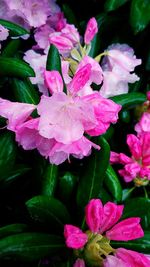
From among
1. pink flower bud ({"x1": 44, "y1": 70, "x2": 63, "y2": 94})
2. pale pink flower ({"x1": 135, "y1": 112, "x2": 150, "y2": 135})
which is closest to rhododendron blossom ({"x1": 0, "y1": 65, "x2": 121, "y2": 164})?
pink flower bud ({"x1": 44, "y1": 70, "x2": 63, "y2": 94})

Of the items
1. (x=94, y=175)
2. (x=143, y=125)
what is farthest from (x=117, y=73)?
(x=94, y=175)

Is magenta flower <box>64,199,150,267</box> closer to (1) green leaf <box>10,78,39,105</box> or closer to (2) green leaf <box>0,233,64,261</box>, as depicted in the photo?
(2) green leaf <box>0,233,64,261</box>

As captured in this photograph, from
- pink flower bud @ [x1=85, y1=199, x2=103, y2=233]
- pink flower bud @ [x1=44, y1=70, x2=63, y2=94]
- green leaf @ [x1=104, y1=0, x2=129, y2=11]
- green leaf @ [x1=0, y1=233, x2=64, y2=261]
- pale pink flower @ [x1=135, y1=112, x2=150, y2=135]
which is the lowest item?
green leaf @ [x1=0, y1=233, x2=64, y2=261]

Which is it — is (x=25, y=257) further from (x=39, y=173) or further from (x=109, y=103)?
(x=109, y=103)

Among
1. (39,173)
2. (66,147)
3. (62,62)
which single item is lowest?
(39,173)

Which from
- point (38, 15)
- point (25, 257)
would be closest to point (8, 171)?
point (25, 257)

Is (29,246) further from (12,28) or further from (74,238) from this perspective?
(12,28)
